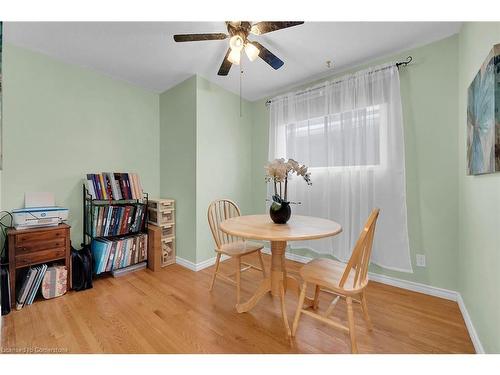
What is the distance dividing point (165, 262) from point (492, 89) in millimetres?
3138

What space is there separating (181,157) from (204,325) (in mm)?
1909

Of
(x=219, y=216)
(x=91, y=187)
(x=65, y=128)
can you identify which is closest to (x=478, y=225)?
(x=219, y=216)

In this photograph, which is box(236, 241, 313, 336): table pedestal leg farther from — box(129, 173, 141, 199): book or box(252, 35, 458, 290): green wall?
box(129, 173, 141, 199): book

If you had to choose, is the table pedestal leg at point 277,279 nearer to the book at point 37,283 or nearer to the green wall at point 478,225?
the green wall at point 478,225

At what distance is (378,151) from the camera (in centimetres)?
221

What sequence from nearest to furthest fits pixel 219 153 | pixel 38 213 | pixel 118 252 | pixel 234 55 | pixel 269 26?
1. pixel 269 26
2. pixel 234 55
3. pixel 38 213
4. pixel 118 252
5. pixel 219 153

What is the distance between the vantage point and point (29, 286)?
5.97ft

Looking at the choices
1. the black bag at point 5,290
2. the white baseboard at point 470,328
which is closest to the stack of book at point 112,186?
the black bag at point 5,290

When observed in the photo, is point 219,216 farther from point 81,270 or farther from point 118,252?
point 81,270

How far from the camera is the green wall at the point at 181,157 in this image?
265cm

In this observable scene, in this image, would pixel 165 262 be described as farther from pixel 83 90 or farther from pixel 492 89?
pixel 492 89

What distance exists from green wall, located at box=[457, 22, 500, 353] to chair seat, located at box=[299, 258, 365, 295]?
0.65m

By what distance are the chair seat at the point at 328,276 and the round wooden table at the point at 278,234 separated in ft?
0.86
